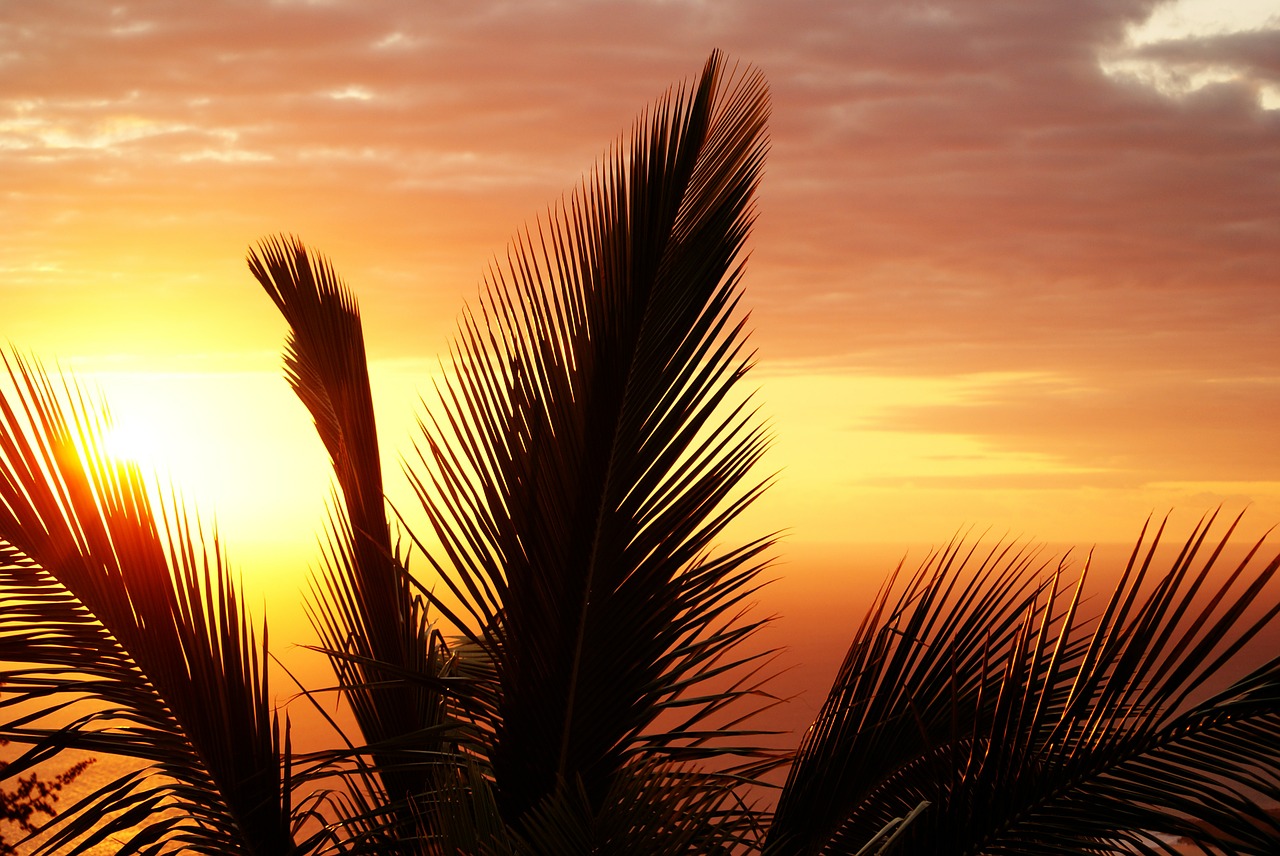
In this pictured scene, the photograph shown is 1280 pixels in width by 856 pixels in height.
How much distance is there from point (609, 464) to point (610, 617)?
32 centimetres

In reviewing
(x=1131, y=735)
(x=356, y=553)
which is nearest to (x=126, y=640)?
(x=356, y=553)

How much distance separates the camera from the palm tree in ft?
6.68

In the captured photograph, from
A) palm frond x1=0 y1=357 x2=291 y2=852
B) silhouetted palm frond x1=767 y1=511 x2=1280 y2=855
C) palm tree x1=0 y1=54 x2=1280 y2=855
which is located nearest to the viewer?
silhouetted palm frond x1=767 y1=511 x2=1280 y2=855

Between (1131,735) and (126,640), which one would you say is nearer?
(1131,735)

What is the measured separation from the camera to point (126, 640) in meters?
2.61

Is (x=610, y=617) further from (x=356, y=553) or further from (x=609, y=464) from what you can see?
(x=356, y=553)

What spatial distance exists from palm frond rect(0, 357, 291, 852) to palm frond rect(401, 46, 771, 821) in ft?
2.27

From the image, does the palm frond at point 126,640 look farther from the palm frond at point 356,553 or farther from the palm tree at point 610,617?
the palm frond at point 356,553

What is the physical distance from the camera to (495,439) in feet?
7.73

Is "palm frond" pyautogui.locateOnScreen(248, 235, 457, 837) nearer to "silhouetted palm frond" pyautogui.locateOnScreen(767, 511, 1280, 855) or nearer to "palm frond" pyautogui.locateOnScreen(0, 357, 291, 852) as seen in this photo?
"palm frond" pyautogui.locateOnScreen(0, 357, 291, 852)

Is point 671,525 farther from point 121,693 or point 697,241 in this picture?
point 121,693

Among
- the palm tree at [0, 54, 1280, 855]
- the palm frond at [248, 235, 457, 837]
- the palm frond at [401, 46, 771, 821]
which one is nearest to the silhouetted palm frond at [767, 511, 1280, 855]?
the palm tree at [0, 54, 1280, 855]

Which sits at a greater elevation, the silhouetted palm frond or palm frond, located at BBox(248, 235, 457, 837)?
palm frond, located at BBox(248, 235, 457, 837)

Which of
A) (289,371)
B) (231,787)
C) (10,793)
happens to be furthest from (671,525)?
(10,793)
